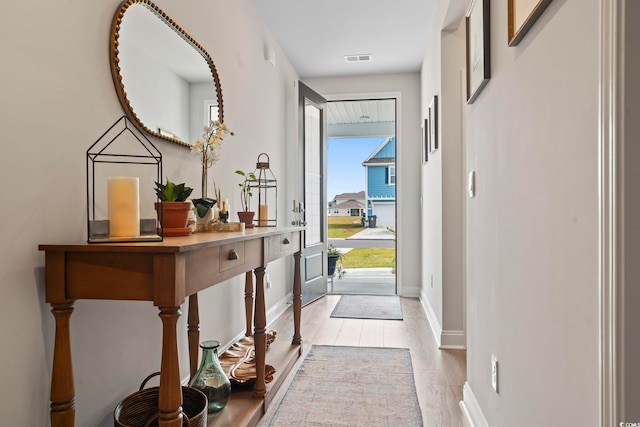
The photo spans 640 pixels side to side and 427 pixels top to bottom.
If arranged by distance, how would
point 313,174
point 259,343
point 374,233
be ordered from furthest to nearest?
point 374,233 → point 313,174 → point 259,343

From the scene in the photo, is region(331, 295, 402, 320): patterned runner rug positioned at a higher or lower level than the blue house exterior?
lower

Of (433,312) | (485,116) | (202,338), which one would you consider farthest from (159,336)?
(433,312)

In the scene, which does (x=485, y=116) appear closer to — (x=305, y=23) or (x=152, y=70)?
(x=152, y=70)

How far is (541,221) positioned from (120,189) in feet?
4.09

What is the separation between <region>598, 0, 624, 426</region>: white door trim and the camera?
737 millimetres

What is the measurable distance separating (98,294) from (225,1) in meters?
2.27

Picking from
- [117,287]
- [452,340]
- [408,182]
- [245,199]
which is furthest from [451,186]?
[117,287]

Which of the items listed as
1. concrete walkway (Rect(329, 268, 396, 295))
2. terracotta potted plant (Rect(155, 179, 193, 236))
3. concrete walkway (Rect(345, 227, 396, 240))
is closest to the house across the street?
concrete walkway (Rect(345, 227, 396, 240))

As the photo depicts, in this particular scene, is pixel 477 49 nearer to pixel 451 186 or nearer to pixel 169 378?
pixel 451 186

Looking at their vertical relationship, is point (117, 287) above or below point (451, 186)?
below

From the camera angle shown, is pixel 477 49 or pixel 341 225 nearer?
pixel 477 49

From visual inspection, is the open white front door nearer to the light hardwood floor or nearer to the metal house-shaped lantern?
the light hardwood floor

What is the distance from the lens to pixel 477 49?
1.85 metres

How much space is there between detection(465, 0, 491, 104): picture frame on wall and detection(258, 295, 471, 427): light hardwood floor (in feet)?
4.89
